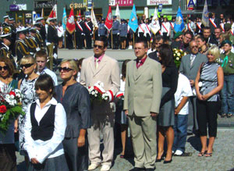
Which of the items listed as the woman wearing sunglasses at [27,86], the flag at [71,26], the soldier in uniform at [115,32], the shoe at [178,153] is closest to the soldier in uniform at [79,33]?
the flag at [71,26]

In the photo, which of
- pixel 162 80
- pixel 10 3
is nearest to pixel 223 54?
pixel 162 80

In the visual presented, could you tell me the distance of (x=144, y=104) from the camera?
5.99 m

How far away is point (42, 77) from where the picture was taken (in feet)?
15.0

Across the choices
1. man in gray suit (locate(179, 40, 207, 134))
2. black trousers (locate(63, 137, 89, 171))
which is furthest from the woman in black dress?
black trousers (locate(63, 137, 89, 171))

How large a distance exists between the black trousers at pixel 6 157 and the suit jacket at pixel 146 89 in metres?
1.84

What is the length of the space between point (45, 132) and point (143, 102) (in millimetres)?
1975

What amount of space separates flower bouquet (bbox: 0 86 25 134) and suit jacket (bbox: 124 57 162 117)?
1.76 metres

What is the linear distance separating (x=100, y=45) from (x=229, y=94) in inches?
184

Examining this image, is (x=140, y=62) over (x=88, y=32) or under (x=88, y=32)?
over

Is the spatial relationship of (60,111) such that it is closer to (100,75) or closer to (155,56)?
(100,75)

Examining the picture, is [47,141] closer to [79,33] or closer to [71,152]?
[71,152]

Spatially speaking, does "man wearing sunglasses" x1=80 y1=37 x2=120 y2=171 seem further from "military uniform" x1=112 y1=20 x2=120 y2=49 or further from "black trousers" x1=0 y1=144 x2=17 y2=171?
"military uniform" x1=112 y1=20 x2=120 y2=49

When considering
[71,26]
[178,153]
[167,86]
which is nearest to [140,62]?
[167,86]

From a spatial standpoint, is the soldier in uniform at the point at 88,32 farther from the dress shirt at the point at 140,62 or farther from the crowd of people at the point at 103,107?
the dress shirt at the point at 140,62
